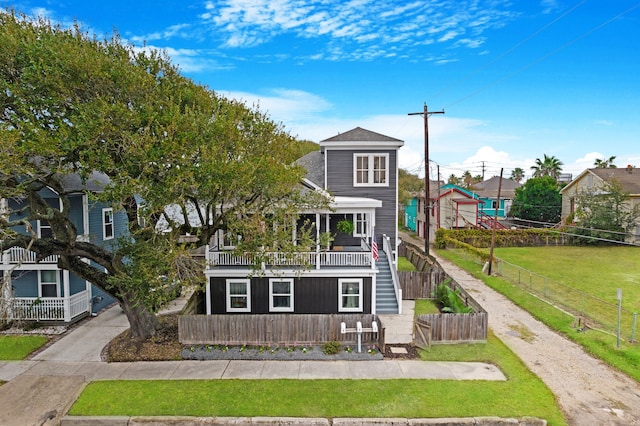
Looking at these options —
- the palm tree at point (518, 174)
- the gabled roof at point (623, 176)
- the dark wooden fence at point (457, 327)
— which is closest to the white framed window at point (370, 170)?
the dark wooden fence at point (457, 327)

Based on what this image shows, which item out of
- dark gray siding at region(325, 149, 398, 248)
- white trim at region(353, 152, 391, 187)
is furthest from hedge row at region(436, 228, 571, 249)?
white trim at region(353, 152, 391, 187)

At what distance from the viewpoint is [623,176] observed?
43.0 m

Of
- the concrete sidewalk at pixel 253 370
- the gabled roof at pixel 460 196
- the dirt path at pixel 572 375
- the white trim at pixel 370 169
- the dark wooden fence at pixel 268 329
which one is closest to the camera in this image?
the dirt path at pixel 572 375

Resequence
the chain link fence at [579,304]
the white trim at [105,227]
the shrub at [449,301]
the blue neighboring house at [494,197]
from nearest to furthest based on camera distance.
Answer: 1. the chain link fence at [579,304]
2. the shrub at [449,301]
3. the white trim at [105,227]
4. the blue neighboring house at [494,197]

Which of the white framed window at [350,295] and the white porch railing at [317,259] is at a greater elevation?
the white porch railing at [317,259]

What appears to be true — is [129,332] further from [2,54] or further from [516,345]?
[516,345]

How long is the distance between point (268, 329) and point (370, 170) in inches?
438

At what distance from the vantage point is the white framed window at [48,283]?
54.1 ft

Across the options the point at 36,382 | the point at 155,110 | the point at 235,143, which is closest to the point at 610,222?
the point at 235,143

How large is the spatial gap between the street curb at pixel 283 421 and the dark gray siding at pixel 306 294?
24.2ft

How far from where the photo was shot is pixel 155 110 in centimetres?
1102

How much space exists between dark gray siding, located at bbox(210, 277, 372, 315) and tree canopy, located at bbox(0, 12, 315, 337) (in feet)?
14.3

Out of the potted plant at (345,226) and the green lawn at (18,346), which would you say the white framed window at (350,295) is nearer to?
the potted plant at (345,226)

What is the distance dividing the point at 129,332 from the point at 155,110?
28.6 ft
